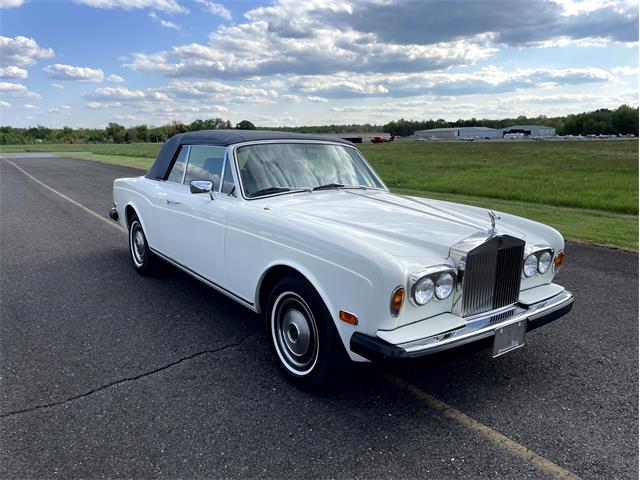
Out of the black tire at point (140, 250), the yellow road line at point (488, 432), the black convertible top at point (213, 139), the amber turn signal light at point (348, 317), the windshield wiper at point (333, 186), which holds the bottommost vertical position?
the yellow road line at point (488, 432)

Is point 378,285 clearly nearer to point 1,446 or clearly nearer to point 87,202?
point 1,446

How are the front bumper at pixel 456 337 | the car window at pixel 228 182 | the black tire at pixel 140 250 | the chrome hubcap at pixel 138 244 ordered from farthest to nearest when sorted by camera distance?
the chrome hubcap at pixel 138 244 < the black tire at pixel 140 250 < the car window at pixel 228 182 < the front bumper at pixel 456 337

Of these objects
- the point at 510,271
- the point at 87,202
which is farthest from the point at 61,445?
the point at 87,202

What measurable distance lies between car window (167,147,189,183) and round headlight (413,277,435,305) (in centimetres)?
326

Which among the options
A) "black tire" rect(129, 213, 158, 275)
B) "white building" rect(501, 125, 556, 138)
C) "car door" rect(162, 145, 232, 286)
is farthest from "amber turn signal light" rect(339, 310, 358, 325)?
"white building" rect(501, 125, 556, 138)

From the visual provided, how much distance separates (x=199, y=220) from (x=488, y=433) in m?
2.94

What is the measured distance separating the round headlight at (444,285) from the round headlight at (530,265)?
0.86 metres

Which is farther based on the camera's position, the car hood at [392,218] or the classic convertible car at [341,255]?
the car hood at [392,218]

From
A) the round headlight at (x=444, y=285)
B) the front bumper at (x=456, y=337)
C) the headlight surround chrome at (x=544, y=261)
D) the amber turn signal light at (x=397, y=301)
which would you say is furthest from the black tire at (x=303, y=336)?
the headlight surround chrome at (x=544, y=261)

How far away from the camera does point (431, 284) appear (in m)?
2.89

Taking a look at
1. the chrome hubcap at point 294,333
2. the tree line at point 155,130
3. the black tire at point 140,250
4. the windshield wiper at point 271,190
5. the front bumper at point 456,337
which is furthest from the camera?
the tree line at point 155,130

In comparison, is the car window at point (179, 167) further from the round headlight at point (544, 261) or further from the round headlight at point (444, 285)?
the round headlight at point (544, 261)

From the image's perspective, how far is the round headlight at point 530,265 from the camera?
3.52 m

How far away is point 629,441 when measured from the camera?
109 inches
